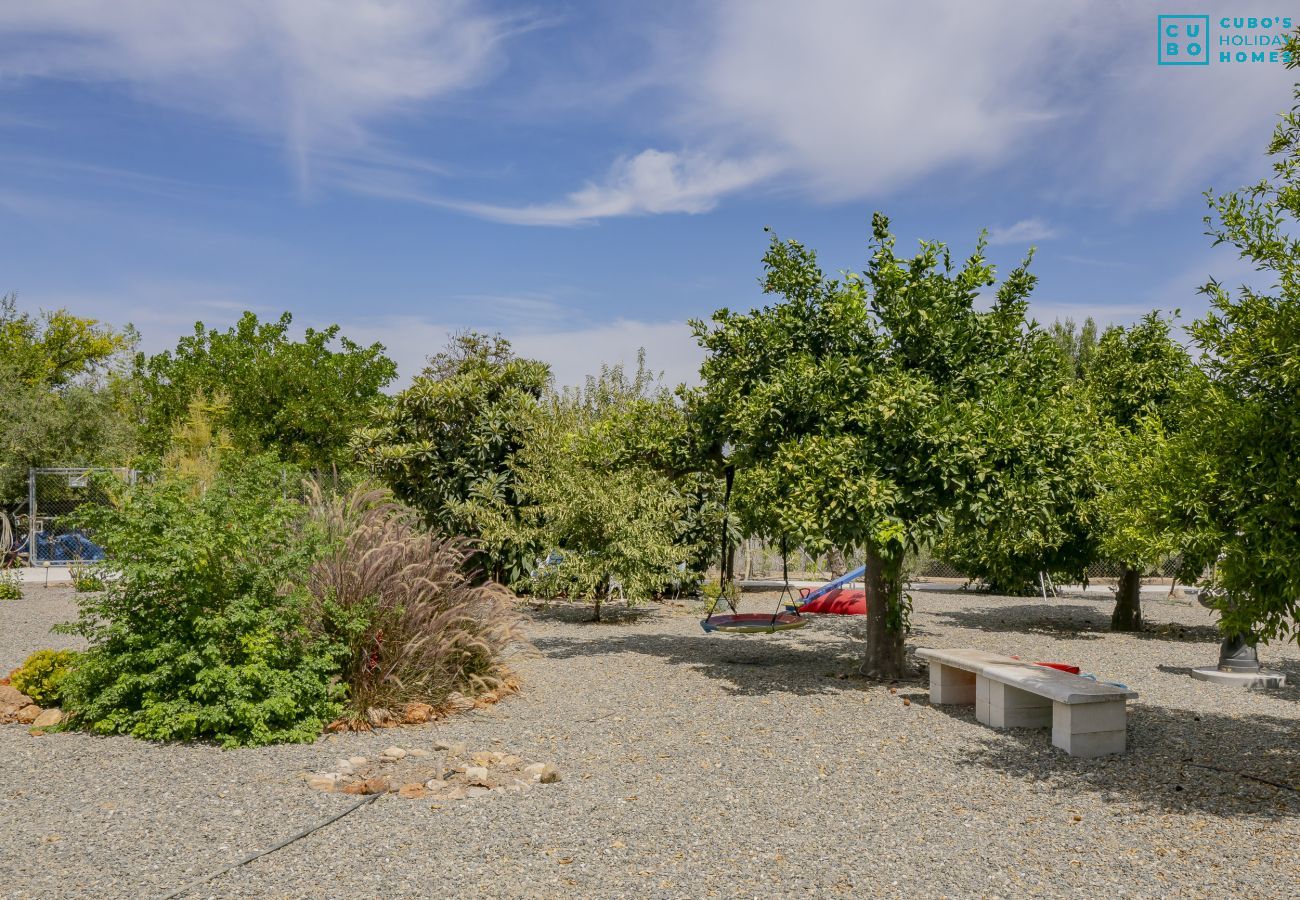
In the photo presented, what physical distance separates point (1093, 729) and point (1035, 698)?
0.80 meters

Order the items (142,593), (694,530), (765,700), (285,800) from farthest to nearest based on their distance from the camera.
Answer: (694,530)
(765,700)
(142,593)
(285,800)

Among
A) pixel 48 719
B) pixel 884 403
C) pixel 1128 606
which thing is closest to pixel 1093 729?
pixel 884 403

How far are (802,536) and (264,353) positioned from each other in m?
23.3

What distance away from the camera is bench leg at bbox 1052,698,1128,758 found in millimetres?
6363

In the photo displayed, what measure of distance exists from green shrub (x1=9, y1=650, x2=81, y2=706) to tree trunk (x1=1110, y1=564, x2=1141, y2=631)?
12.9m

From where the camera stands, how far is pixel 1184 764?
6.10 meters

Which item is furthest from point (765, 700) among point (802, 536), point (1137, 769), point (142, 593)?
point (142, 593)

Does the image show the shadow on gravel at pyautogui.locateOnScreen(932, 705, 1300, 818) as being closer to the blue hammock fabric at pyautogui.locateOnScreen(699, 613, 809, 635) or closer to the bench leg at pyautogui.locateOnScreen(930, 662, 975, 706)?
the bench leg at pyautogui.locateOnScreen(930, 662, 975, 706)

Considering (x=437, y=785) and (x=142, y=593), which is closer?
(x=437, y=785)

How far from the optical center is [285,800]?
527 cm

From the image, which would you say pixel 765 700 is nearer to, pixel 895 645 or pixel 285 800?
pixel 895 645

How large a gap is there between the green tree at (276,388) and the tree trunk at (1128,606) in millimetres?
16482

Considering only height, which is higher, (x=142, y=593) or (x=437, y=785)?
(x=142, y=593)

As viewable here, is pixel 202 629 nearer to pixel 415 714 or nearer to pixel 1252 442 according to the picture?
pixel 415 714
